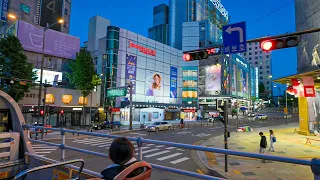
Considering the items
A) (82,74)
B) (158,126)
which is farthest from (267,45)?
(82,74)

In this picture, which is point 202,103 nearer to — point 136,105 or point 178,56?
point 178,56

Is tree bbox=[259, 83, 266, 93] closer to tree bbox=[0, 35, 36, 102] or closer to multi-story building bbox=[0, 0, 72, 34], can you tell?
multi-story building bbox=[0, 0, 72, 34]

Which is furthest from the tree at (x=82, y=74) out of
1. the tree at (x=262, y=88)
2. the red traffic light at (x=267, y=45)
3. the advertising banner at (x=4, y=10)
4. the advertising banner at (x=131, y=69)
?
the tree at (x=262, y=88)

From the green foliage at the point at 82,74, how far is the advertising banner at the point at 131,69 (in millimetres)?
15793

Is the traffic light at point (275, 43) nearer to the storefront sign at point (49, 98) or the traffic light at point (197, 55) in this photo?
the traffic light at point (197, 55)

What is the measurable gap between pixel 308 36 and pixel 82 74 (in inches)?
1375

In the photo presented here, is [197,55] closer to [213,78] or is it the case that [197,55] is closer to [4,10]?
[4,10]

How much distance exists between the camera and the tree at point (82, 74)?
129ft

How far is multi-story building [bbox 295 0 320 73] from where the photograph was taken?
23.0 metres

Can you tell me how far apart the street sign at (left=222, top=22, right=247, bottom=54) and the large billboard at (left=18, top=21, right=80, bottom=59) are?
35.2 m

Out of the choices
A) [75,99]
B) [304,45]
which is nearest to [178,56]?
[75,99]

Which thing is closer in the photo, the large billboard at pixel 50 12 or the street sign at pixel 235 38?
the street sign at pixel 235 38

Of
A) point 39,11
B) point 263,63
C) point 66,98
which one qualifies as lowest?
point 66,98

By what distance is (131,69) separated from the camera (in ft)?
A: 187
